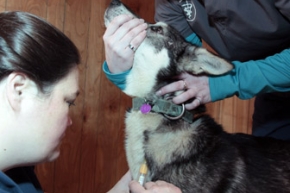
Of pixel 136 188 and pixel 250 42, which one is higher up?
pixel 250 42

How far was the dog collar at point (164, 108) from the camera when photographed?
1432 mm

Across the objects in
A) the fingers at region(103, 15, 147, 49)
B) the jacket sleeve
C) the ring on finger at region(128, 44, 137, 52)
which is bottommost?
the jacket sleeve

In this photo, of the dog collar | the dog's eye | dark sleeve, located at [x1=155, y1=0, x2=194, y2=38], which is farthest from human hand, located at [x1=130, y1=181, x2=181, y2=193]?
dark sleeve, located at [x1=155, y1=0, x2=194, y2=38]

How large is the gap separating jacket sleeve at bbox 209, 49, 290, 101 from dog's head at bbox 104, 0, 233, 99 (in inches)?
3.4

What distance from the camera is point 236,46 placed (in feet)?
5.15

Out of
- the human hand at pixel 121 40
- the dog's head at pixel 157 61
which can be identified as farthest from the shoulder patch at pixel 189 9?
the human hand at pixel 121 40

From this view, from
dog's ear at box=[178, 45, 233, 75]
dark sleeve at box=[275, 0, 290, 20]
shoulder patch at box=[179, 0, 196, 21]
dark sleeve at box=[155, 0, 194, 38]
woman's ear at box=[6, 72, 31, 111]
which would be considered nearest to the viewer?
woman's ear at box=[6, 72, 31, 111]

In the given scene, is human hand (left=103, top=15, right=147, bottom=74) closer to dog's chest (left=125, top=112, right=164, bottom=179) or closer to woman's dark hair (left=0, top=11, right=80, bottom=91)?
dog's chest (left=125, top=112, right=164, bottom=179)

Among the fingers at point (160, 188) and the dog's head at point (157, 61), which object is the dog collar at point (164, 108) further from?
the fingers at point (160, 188)

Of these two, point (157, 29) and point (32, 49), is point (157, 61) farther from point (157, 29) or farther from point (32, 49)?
point (32, 49)

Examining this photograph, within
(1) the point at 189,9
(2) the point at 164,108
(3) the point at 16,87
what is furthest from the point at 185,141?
(3) the point at 16,87

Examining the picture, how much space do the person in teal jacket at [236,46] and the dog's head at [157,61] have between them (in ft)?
0.13

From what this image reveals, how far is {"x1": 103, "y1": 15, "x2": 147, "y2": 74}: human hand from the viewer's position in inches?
55.4

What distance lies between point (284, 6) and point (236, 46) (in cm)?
33
